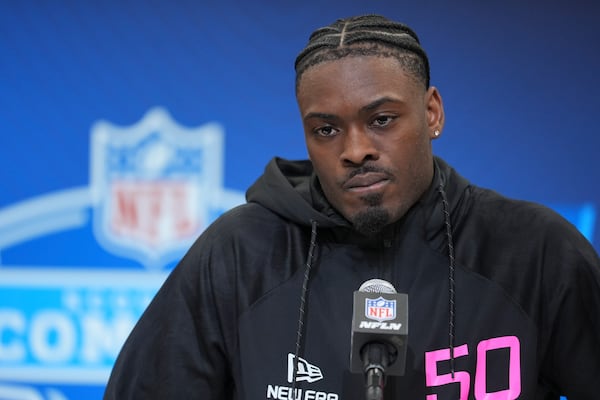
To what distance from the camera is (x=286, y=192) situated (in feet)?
4.57

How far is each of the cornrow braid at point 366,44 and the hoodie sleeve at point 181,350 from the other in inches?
15.3

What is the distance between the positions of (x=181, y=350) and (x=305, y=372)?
217 millimetres

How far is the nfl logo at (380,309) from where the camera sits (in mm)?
1018

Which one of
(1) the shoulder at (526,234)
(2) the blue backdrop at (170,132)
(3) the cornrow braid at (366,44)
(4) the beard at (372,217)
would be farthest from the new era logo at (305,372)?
(2) the blue backdrop at (170,132)

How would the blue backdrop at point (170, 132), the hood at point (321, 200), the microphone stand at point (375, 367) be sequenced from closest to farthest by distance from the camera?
the microphone stand at point (375, 367)
the hood at point (321, 200)
the blue backdrop at point (170, 132)

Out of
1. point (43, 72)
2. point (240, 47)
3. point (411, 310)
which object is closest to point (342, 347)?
point (411, 310)

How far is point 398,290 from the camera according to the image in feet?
4.21

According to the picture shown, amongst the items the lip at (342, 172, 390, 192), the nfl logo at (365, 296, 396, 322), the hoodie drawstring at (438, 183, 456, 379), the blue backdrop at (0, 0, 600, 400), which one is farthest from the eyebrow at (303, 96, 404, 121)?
the blue backdrop at (0, 0, 600, 400)

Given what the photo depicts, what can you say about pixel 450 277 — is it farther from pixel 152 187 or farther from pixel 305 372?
pixel 152 187

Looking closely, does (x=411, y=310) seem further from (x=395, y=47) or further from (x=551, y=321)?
(x=395, y=47)

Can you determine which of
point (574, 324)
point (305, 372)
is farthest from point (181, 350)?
point (574, 324)

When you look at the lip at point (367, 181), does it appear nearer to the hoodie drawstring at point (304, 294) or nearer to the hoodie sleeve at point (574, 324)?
the hoodie drawstring at point (304, 294)

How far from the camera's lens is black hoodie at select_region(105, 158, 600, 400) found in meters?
1.24

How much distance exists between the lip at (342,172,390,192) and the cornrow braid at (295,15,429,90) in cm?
18
